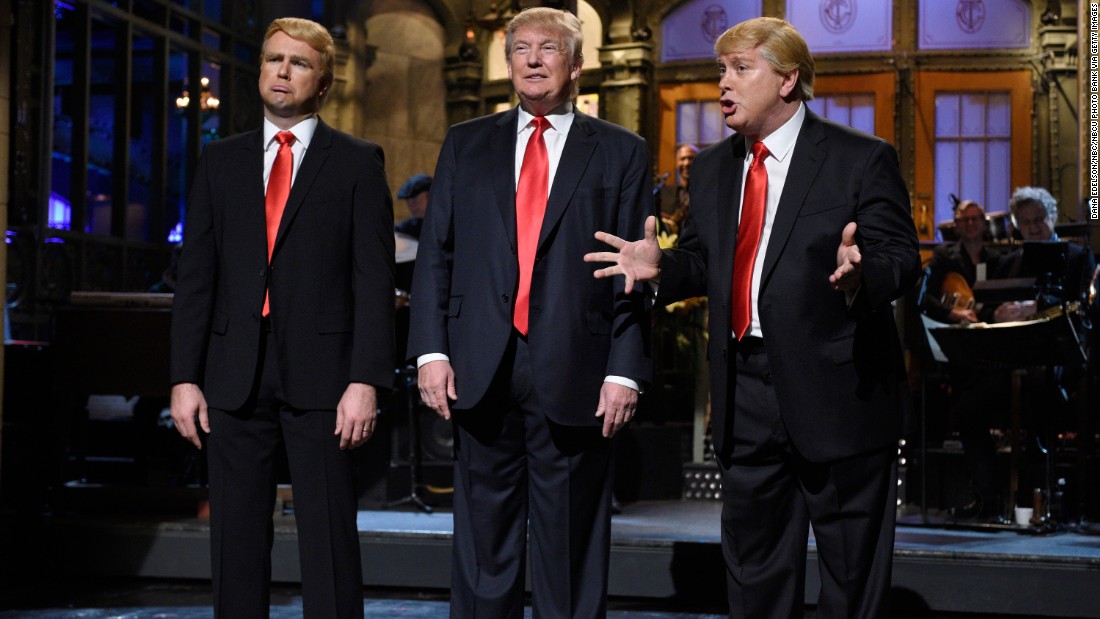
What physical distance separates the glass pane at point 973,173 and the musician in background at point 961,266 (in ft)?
12.5

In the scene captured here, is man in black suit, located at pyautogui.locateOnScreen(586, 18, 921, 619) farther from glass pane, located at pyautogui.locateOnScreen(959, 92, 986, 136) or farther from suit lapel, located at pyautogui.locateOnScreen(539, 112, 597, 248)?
glass pane, located at pyautogui.locateOnScreen(959, 92, 986, 136)

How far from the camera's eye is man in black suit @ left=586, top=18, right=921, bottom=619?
98.6 inches

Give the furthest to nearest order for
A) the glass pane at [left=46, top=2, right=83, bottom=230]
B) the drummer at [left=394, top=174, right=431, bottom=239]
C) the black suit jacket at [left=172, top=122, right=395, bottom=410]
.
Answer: the glass pane at [left=46, top=2, right=83, bottom=230] < the drummer at [left=394, top=174, right=431, bottom=239] < the black suit jacket at [left=172, top=122, right=395, bottom=410]

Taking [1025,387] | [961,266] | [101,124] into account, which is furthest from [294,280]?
[101,124]

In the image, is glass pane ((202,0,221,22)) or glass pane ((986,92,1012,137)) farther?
glass pane ((202,0,221,22))

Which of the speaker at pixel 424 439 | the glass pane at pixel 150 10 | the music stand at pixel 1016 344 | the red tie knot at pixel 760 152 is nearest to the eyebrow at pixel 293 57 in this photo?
the red tie knot at pixel 760 152

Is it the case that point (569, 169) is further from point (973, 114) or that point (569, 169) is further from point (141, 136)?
point (973, 114)

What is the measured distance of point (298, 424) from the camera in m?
2.69

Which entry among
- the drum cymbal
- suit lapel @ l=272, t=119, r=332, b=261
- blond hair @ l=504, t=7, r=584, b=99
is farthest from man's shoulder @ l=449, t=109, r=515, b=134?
the drum cymbal

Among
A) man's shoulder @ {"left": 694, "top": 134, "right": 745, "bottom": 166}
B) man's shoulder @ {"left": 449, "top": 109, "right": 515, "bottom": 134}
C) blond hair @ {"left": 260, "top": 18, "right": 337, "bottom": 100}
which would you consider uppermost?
blond hair @ {"left": 260, "top": 18, "right": 337, "bottom": 100}

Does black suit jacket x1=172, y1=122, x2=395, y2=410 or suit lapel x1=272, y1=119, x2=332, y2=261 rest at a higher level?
suit lapel x1=272, y1=119, x2=332, y2=261

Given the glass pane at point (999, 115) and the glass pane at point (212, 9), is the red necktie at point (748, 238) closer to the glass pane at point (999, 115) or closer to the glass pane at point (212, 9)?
the glass pane at point (999, 115)

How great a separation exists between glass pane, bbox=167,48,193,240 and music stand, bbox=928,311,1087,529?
6505mm

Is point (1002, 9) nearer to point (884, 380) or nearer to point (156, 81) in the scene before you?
point (156, 81)
